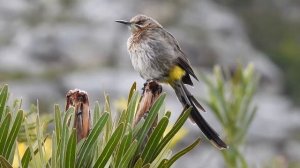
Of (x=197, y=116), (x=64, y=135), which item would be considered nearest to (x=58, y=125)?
(x=64, y=135)

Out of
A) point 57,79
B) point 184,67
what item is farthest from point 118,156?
point 57,79

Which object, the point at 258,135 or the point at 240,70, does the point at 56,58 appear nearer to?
the point at 258,135

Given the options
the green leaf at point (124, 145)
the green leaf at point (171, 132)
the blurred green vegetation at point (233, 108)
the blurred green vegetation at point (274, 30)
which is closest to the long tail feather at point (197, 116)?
the blurred green vegetation at point (233, 108)

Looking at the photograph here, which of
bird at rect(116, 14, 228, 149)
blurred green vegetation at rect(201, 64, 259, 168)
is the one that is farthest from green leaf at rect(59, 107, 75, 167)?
blurred green vegetation at rect(201, 64, 259, 168)

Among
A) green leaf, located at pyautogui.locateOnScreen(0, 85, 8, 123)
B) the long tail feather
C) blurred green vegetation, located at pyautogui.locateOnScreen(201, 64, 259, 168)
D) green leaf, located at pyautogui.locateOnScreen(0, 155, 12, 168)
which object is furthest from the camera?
blurred green vegetation, located at pyautogui.locateOnScreen(201, 64, 259, 168)

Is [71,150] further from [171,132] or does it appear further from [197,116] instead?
[197,116]

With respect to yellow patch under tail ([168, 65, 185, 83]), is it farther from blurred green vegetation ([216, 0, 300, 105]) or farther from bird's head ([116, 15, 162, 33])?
blurred green vegetation ([216, 0, 300, 105])
